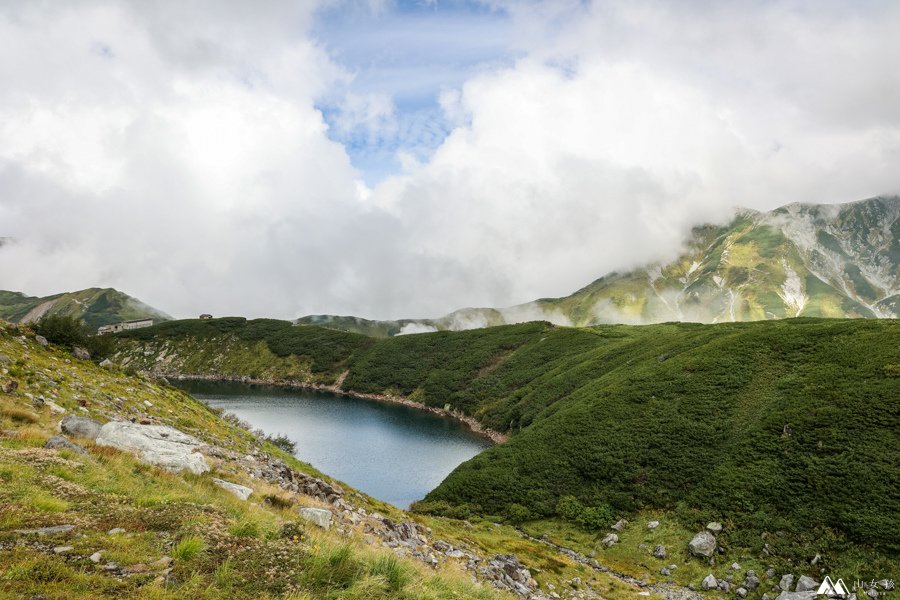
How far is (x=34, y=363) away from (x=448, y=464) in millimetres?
56527

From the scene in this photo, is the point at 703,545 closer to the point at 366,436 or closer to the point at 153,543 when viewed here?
the point at 153,543

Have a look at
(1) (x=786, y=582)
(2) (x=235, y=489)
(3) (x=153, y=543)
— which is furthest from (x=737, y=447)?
(3) (x=153, y=543)

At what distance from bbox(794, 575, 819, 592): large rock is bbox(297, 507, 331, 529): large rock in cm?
2816

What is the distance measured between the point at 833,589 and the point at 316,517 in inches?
1140

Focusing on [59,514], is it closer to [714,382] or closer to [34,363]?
[34,363]

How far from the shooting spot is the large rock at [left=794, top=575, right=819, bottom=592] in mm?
26141

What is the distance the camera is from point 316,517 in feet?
53.0

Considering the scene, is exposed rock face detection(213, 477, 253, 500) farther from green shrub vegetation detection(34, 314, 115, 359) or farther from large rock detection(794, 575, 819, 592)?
green shrub vegetation detection(34, 314, 115, 359)

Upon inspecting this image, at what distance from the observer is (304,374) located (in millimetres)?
170750

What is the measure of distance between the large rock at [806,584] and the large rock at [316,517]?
92.4 ft

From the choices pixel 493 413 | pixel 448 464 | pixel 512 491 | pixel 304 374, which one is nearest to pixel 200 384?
pixel 304 374

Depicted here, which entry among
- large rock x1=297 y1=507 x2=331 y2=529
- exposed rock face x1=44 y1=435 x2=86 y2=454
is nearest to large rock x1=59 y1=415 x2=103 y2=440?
exposed rock face x1=44 y1=435 x2=86 y2=454

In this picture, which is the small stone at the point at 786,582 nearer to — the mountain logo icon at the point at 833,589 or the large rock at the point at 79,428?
the mountain logo icon at the point at 833,589

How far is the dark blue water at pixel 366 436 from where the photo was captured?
6438cm
